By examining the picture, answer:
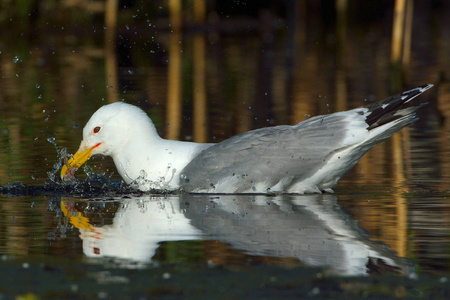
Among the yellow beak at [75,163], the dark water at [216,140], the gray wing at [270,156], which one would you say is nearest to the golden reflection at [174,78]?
the dark water at [216,140]

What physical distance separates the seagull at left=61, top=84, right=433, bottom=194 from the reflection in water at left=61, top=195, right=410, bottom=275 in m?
0.18

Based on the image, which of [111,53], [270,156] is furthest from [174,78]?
[270,156]

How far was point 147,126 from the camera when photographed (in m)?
8.09

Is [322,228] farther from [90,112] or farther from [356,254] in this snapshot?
[90,112]

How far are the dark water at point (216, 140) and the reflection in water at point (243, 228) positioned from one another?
1cm

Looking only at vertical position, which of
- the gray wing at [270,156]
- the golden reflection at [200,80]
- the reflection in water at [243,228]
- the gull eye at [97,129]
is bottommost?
the reflection in water at [243,228]

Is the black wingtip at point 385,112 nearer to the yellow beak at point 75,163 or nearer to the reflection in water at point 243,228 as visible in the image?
the reflection in water at point 243,228

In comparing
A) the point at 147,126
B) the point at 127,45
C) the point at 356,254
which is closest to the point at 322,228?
the point at 356,254

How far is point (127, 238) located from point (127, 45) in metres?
19.1

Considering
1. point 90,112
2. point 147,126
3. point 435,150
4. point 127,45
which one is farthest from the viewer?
point 127,45

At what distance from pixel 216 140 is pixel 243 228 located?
440cm

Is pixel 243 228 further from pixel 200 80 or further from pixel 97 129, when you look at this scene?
pixel 200 80

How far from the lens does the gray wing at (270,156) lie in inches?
300

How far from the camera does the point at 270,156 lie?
7.66 m
